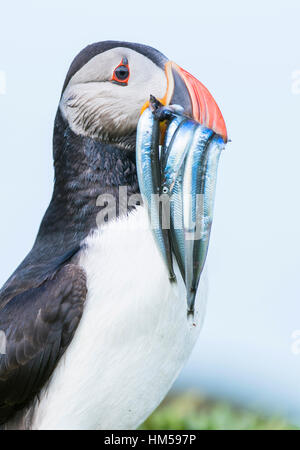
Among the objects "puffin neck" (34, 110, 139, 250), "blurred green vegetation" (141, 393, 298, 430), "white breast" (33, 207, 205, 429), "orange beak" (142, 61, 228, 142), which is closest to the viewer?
"white breast" (33, 207, 205, 429)

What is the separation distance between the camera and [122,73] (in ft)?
12.5

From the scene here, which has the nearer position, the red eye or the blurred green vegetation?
the red eye

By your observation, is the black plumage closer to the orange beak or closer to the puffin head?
the puffin head

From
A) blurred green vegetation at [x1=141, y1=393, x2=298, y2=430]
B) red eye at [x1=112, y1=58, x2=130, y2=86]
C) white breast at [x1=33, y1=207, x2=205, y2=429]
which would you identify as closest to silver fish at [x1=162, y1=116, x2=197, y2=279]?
white breast at [x1=33, y1=207, x2=205, y2=429]

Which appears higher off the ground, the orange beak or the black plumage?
the orange beak

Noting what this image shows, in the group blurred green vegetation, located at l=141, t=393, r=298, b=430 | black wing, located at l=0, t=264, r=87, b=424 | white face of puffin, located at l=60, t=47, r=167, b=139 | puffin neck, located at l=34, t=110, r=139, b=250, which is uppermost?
white face of puffin, located at l=60, t=47, r=167, b=139

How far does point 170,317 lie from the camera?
3516 millimetres

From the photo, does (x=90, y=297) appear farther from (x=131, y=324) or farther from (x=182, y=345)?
(x=182, y=345)

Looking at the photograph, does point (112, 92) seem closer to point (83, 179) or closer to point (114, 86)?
point (114, 86)

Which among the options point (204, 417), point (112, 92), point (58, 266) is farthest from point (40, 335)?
point (204, 417)

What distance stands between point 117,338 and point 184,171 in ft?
2.56

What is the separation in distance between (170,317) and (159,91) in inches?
41.6

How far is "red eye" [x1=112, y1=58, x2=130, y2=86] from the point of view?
12.5 feet
